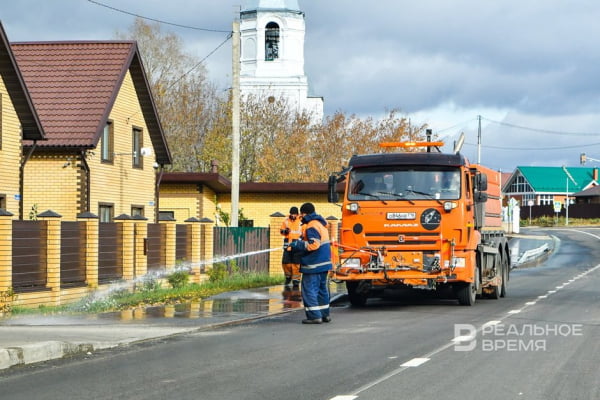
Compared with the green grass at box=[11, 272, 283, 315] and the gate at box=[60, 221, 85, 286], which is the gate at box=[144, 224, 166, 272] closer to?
the green grass at box=[11, 272, 283, 315]

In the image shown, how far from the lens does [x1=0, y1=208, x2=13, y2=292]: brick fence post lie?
61.9ft

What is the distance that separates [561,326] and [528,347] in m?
3.11

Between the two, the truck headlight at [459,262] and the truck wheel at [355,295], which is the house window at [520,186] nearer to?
the truck wheel at [355,295]

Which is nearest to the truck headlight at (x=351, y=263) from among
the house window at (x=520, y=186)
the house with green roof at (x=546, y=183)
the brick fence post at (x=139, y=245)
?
the brick fence post at (x=139, y=245)

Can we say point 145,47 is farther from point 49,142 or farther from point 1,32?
point 1,32

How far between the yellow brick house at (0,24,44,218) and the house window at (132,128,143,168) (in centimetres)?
729

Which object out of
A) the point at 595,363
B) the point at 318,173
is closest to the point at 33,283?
the point at 595,363

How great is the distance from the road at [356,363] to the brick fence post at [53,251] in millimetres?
5336

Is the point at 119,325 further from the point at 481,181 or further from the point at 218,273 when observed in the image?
the point at 218,273

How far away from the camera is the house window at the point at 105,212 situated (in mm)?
31859

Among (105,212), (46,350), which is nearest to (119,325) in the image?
(46,350)

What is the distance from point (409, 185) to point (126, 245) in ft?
25.9

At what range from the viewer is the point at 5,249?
62.1ft

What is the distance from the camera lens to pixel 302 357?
12.3 m
